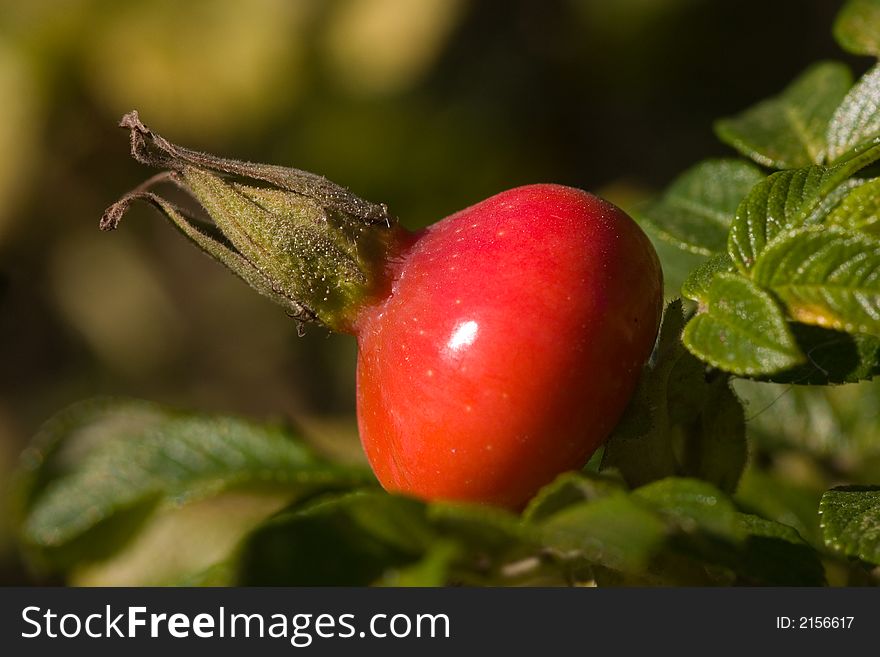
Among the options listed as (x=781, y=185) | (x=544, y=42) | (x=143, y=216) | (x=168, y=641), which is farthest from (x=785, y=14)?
(x=168, y=641)

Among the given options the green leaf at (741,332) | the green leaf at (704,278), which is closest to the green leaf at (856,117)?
the green leaf at (704,278)

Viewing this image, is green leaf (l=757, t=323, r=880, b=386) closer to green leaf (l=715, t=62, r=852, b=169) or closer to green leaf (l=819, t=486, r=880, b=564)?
green leaf (l=819, t=486, r=880, b=564)

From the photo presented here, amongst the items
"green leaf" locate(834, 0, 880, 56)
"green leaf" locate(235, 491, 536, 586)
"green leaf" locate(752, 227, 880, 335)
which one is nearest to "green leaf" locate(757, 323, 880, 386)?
"green leaf" locate(752, 227, 880, 335)

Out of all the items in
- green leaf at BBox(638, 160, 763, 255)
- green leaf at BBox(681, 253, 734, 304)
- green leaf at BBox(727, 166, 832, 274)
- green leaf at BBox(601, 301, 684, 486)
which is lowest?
green leaf at BBox(601, 301, 684, 486)

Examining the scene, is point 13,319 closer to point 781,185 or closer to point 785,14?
point 785,14

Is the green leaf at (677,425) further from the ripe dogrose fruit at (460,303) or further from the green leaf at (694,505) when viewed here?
the green leaf at (694,505)

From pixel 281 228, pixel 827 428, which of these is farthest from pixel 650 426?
pixel 827 428
